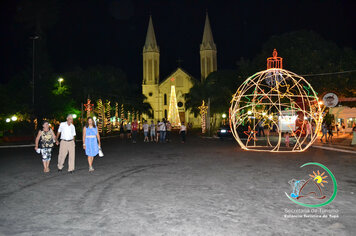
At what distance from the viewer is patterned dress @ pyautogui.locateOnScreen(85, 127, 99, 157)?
9219mm

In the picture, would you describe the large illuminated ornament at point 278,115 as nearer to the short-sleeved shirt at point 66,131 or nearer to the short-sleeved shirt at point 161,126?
the short-sleeved shirt at point 161,126

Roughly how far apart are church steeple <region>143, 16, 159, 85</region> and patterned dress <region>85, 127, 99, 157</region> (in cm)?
6319

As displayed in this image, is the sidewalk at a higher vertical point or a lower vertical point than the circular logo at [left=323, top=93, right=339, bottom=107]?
lower

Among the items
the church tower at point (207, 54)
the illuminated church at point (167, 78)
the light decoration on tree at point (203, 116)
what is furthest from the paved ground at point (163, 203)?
the church tower at point (207, 54)

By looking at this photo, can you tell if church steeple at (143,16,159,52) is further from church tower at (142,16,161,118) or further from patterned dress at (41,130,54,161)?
patterned dress at (41,130,54,161)

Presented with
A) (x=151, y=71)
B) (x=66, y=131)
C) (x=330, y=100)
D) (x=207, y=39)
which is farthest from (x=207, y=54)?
(x=66, y=131)

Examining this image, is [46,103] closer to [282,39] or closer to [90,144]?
[90,144]

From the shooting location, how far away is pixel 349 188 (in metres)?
6.78

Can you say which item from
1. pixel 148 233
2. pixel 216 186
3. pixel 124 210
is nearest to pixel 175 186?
pixel 216 186

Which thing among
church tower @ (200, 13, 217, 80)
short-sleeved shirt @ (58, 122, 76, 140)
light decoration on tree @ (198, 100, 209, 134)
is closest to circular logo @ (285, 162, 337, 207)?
short-sleeved shirt @ (58, 122, 76, 140)

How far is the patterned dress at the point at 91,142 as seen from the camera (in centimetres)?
922

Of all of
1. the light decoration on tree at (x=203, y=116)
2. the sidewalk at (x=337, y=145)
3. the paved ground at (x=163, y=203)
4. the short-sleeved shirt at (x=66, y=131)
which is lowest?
the paved ground at (x=163, y=203)

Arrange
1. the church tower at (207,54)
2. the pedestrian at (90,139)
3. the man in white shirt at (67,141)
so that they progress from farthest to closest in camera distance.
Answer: the church tower at (207,54) → the man in white shirt at (67,141) → the pedestrian at (90,139)

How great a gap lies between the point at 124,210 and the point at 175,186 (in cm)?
209
